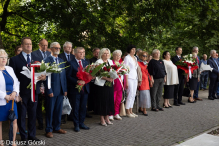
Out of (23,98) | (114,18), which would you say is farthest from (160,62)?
(23,98)

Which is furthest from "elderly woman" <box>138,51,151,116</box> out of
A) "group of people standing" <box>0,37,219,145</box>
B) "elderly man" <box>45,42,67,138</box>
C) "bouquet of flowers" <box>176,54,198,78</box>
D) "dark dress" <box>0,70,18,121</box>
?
"dark dress" <box>0,70,18,121</box>

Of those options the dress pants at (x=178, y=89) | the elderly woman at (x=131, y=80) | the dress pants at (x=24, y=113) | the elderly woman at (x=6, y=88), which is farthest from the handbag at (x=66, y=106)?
the dress pants at (x=178, y=89)

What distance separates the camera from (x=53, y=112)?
21.4 ft

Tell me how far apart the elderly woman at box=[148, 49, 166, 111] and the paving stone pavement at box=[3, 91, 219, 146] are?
0.57 m

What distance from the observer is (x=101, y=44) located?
10266 millimetres

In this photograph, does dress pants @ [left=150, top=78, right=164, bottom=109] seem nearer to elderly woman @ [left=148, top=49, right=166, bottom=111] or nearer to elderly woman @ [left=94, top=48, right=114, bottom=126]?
elderly woman @ [left=148, top=49, right=166, bottom=111]

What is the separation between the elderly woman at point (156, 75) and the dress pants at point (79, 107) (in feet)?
11.1

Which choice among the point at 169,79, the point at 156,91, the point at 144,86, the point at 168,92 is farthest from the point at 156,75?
the point at 168,92

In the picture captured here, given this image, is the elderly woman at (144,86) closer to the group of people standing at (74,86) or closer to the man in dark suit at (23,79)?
the group of people standing at (74,86)

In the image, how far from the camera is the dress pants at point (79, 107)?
6.82 meters

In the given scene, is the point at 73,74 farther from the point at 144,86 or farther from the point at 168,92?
the point at 168,92

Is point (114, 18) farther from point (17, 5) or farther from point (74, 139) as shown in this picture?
point (74, 139)

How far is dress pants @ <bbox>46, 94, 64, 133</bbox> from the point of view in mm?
6316

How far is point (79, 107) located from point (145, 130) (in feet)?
6.20
